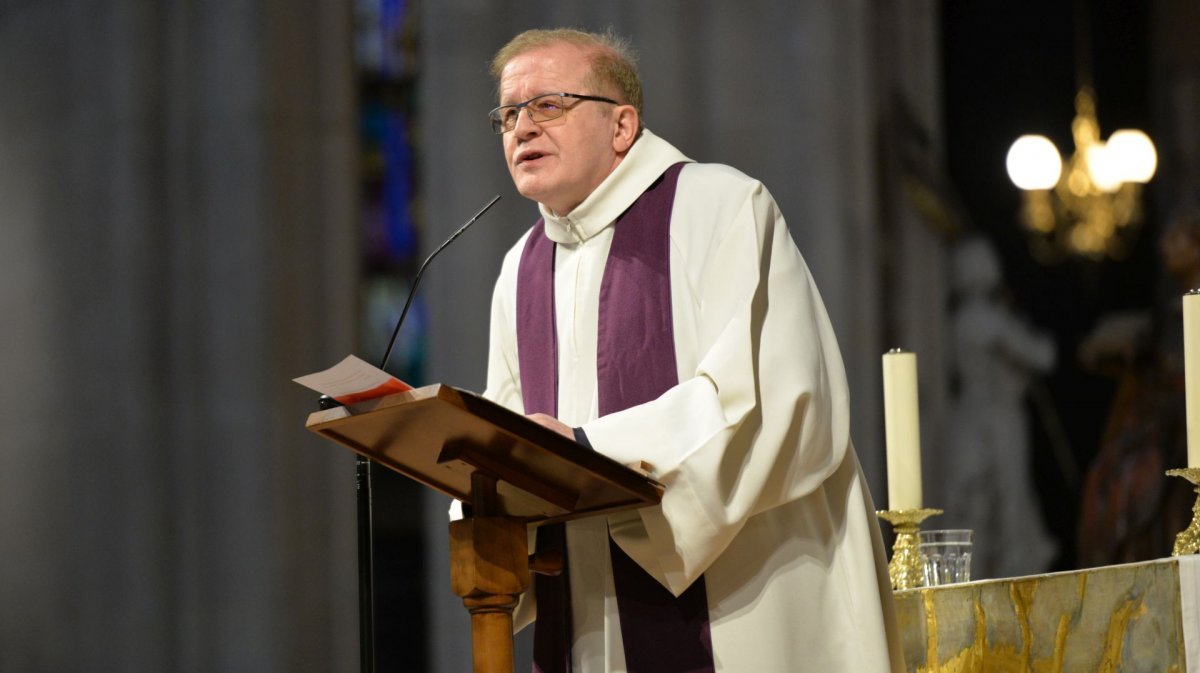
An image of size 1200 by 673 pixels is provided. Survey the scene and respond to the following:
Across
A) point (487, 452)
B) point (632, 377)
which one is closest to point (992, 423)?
point (632, 377)

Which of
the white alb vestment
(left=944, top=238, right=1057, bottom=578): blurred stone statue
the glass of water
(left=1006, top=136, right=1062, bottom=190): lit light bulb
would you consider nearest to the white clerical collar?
the white alb vestment

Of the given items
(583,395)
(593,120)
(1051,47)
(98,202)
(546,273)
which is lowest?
(583,395)

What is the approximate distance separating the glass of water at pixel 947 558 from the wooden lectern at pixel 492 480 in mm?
1243

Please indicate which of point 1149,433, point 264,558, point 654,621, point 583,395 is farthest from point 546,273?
point 1149,433

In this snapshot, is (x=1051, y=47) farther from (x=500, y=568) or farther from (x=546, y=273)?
(x=500, y=568)

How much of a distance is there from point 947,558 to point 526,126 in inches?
54.8

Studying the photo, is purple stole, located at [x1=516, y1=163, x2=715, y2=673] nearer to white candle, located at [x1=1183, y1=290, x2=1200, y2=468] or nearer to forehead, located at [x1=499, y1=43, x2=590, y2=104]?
forehead, located at [x1=499, y1=43, x2=590, y2=104]

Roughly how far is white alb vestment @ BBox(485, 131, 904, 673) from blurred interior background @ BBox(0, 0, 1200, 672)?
3.10 m

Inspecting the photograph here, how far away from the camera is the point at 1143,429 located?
20.9 ft

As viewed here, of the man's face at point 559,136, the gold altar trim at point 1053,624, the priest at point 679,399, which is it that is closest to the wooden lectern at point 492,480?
the priest at point 679,399

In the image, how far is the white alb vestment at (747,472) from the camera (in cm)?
267

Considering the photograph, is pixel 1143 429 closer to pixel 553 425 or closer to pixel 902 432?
pixel 902 432

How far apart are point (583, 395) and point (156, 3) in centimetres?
397

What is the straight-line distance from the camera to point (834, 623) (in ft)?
9.26
